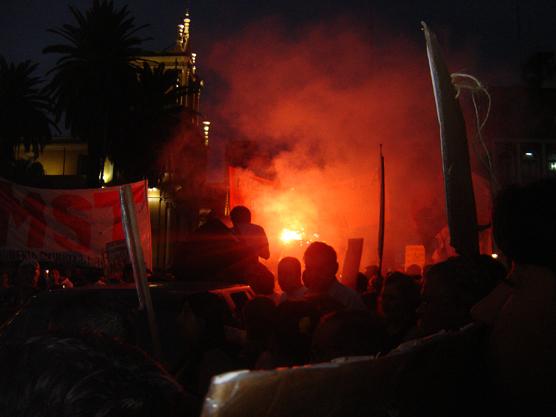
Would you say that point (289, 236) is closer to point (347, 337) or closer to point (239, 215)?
point (239, 215)

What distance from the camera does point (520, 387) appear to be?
1597 millimetres

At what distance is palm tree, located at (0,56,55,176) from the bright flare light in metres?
32.0

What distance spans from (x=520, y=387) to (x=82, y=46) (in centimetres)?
3272

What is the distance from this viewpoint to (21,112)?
4206 cm

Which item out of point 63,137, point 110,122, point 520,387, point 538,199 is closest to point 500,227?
point 538,199

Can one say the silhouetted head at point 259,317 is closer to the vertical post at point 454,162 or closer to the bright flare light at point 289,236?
the vertical post at point 454,162

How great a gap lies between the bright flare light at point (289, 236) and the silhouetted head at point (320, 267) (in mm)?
7126

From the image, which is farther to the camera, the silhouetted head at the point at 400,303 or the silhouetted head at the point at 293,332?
the silhouetted head at the point at 400,303

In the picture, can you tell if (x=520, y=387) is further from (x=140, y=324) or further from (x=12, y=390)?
(x=140, y=324)

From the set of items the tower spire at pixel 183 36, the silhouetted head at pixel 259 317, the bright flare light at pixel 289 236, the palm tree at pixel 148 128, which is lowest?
the silhouetted head at pixel 259 317

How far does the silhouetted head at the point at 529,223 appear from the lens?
6.14 feet

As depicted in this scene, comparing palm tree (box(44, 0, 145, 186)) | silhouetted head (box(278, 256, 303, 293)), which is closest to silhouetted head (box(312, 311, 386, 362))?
silhouetted head (box(278, 256, 303, 293))

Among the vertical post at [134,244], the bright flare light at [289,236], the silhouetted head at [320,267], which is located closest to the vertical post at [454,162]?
the vertical post at [134,244]

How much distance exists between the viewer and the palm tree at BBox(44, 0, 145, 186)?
30.6 metres
